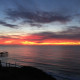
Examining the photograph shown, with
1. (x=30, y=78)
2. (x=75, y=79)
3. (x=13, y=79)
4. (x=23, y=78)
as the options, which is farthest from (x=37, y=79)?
(x=75, y=79)

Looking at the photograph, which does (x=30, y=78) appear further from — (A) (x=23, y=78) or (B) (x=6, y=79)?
(B) (x=6, y=79)

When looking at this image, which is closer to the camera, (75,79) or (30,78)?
(30,78)

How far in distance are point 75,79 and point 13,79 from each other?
16.0 metres

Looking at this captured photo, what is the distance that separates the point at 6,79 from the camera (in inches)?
765

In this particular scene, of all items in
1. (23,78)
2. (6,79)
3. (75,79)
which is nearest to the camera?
(6,79)

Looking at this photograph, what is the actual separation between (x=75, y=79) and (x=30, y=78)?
42.0 ft

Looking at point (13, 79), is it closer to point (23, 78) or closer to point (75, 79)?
point (23, 78)

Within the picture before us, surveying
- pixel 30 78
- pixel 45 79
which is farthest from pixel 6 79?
pixel 45 79

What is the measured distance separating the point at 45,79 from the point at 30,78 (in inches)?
123

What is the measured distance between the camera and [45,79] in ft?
72.0

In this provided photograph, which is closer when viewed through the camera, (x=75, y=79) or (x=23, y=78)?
(x=23, y=78)

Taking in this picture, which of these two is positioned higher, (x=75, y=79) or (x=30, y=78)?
(x=30, y=78)

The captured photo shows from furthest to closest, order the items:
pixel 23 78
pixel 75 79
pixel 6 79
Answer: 1. pixel 75 79
2. pixel 23 78
3. pixel 6 79

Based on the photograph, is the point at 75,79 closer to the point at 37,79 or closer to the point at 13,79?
the point at 37,79
